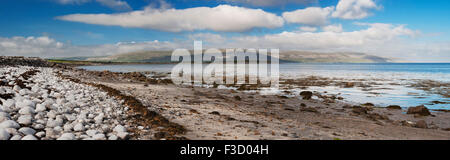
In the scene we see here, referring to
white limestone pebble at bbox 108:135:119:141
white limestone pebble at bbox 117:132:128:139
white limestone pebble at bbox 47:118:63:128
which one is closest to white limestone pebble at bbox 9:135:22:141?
white limestone pebble at bbox 47:118:63:128

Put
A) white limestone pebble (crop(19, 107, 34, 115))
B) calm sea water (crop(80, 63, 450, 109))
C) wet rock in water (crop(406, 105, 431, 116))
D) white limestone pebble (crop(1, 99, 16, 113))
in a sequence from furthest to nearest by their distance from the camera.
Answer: calm sea water (crop(80, 63, 450, 109)), wet rock in water (crop(406, 105, 431, 116)), white limestone pebble (crop(1, 99, 16, 113)), white limestone pebble (crop(19, 107, 34, 115))

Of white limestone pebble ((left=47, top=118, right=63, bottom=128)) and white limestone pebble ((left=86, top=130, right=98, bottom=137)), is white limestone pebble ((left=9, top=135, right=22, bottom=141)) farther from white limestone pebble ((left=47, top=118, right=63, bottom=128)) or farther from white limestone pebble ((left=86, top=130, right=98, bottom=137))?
white limestone pebble ((left=86, top=130, right=98, bottom=137))

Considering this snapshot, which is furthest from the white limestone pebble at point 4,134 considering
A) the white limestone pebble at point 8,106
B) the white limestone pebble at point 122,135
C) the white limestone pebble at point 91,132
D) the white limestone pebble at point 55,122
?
the white limestone pebble at point 8,106

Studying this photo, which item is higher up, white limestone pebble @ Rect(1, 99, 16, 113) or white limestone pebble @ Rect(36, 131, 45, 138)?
white limestone pebble @ Rect(1, 99, 16, 113)

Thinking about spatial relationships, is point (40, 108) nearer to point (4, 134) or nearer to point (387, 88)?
point (4, 134)

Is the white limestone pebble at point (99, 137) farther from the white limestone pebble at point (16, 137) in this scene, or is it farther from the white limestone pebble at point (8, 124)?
the white limestone pebble at point (8, 124)

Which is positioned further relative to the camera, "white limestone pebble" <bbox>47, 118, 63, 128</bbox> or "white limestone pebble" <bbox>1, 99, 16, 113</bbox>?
"white limestone pebble" <bbox>1, 99, 16, 113</bbox>

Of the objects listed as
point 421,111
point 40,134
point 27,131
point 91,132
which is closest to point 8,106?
point 27,131

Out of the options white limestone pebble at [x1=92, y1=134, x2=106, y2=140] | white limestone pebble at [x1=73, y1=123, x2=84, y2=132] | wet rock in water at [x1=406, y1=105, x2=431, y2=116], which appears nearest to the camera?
white limestone pebble at [x1=92, y1=134, x2=106, y2=140]

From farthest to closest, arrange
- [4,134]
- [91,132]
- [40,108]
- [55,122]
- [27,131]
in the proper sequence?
[40,108]
[55,122]
[91,132]
[27,131]
[4,134]
